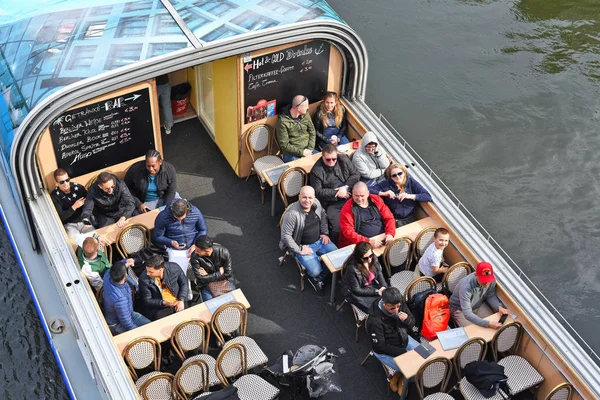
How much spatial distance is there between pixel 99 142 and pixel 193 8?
2.50 metres

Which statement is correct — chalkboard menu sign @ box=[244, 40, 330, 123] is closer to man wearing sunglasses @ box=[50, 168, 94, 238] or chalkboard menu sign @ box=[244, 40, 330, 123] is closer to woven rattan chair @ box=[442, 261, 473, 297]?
man wearing sunglasses @ box=[50, 168, 94, 238]

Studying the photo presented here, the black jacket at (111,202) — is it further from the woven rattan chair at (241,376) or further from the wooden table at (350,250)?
the wooden table at (350,250)

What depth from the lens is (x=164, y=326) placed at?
9.74m

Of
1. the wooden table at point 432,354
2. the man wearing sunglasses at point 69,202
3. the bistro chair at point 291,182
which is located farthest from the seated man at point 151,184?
the wooden table at point 432,354

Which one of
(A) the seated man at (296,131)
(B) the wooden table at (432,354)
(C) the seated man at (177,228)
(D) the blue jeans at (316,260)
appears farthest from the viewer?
(A) the seated man at (296,131)

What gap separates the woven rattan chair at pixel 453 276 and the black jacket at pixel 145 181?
432 centimetres

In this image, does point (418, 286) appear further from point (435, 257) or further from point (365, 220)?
point (365, 220)

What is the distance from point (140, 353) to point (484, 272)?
14.9 ft

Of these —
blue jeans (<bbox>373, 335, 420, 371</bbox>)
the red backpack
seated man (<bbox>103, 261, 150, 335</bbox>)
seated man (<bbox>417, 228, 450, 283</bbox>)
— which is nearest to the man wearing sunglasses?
seated man (<bbox>103, 261, 150, 335</bbox>)

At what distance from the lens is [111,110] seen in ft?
36.9

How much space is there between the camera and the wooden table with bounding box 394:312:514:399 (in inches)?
372

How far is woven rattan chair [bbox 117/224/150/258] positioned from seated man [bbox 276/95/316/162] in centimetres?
275

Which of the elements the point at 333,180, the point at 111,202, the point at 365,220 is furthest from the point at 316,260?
the point at 111,202

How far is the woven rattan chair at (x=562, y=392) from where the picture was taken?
917cm
